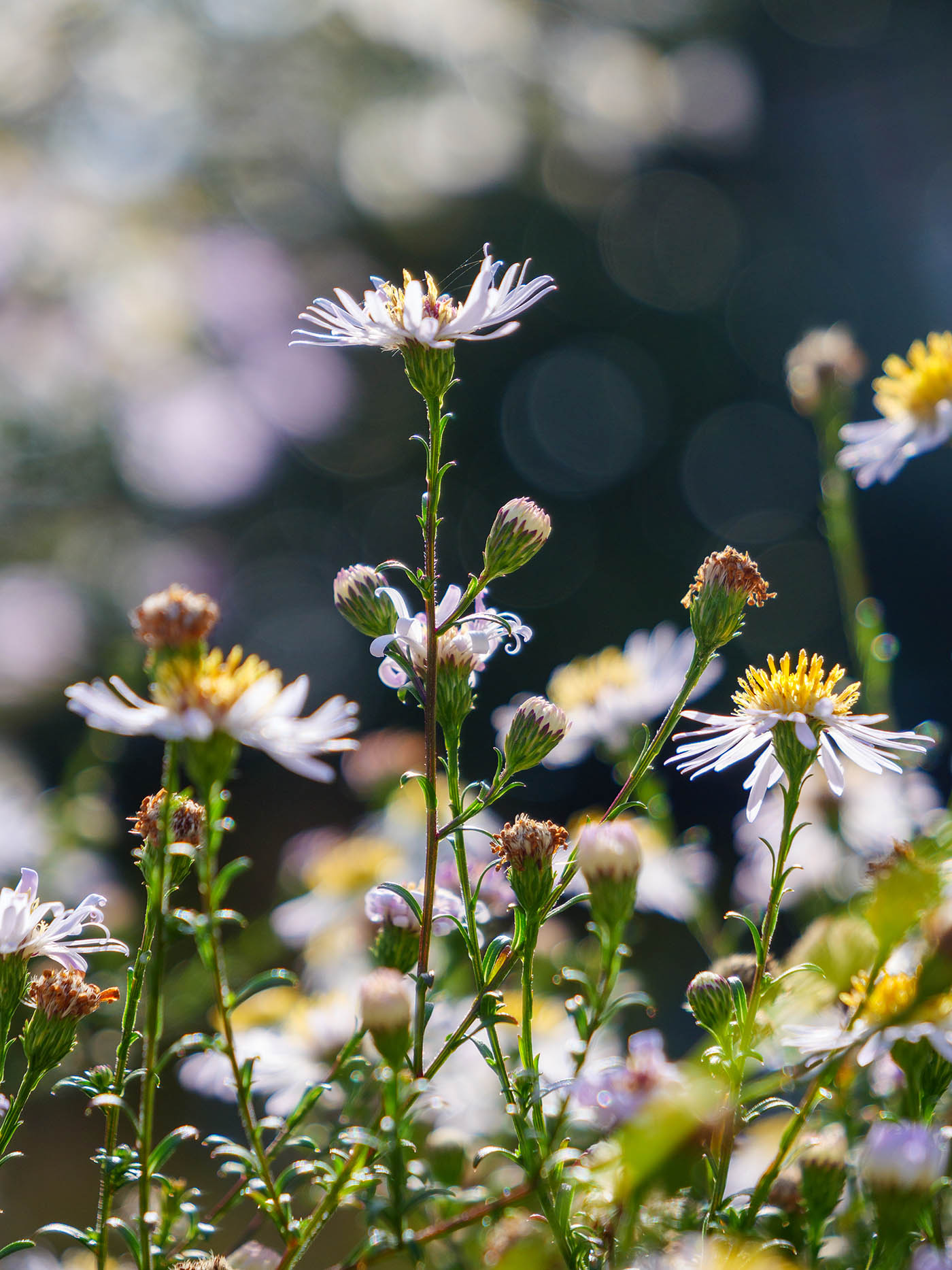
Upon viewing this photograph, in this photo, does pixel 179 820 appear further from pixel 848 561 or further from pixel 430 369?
pixel 848 561

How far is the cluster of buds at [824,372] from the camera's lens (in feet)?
3.09

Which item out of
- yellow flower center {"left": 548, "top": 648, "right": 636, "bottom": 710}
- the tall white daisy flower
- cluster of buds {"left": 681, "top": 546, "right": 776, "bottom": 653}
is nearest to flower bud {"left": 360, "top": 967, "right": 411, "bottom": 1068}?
cluster of buds {"left": 681, "top": 546, "right": 776, "bottom": 653}

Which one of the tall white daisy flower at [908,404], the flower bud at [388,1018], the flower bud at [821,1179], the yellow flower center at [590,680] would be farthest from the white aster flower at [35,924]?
the tall white daisy flower at [908,404]

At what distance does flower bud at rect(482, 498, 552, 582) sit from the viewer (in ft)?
1.65

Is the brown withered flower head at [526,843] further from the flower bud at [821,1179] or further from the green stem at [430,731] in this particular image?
the flower bud at [821,1179]

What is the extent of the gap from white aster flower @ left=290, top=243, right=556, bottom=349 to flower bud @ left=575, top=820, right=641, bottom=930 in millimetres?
235

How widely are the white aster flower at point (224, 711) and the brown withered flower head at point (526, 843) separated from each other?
3.9 inches

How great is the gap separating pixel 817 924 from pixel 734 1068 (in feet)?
0.63

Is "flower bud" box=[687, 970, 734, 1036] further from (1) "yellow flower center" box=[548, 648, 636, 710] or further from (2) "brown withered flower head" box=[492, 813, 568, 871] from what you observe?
(1) "yellow flower center" box=[548, 648, 636, 710]

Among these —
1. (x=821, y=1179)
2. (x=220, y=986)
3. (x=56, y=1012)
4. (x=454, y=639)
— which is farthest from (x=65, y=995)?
(x=821, y=1179)

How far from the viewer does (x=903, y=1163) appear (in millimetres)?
360

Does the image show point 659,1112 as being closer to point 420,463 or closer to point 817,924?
point 817,924

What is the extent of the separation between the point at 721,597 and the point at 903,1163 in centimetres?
27

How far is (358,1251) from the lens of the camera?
1.35ft
